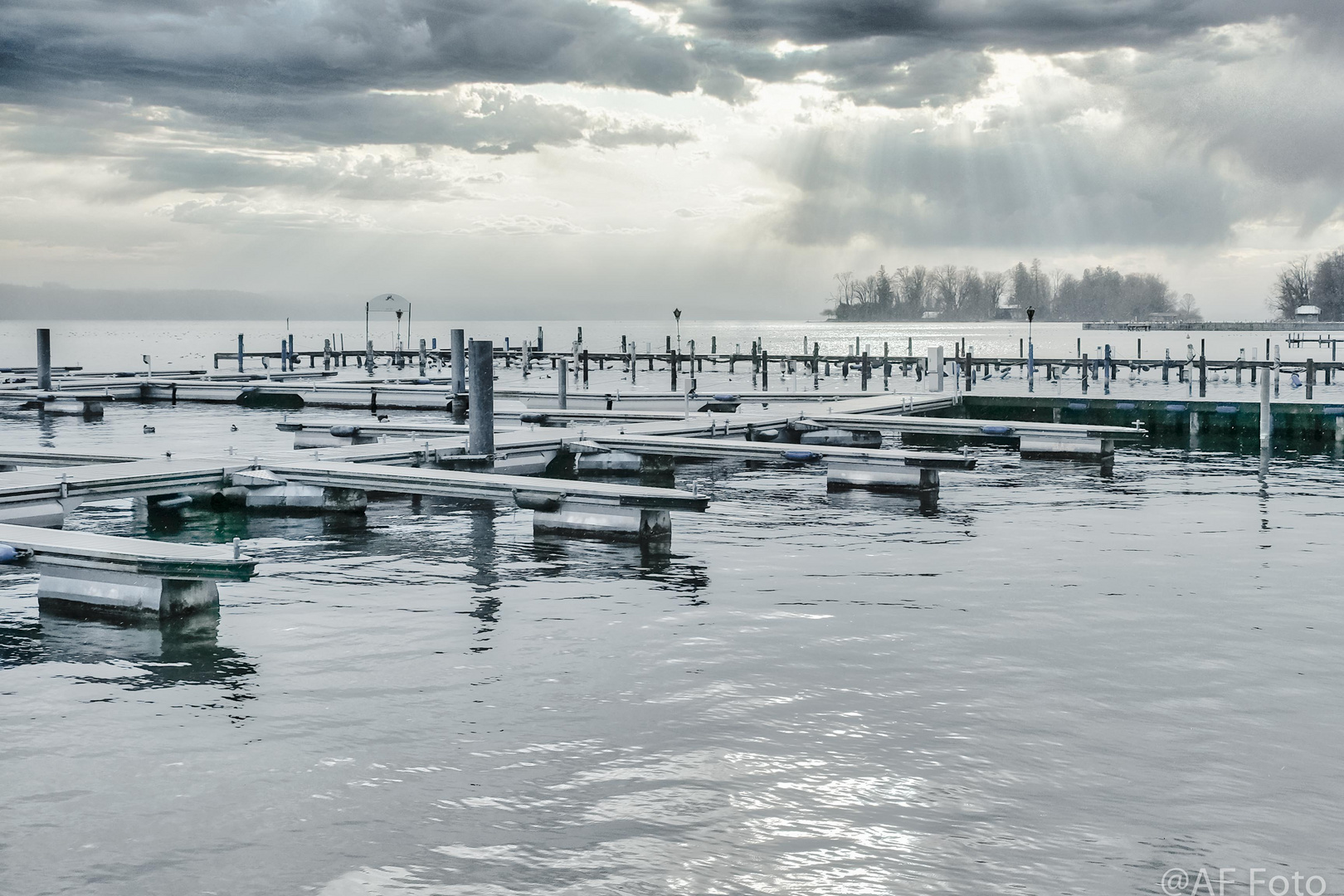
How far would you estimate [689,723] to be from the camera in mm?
9211

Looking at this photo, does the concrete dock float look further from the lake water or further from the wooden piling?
the wooden piling

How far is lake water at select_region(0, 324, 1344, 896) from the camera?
6.86 meters

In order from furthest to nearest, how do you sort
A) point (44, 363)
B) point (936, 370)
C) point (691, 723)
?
1. point (936, 370)
2. point (44, 363)
3. point (691, 723)

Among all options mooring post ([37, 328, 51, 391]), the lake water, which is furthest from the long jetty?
mooring post ([37, 328, 51, 391])

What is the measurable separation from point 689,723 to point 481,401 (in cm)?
1310

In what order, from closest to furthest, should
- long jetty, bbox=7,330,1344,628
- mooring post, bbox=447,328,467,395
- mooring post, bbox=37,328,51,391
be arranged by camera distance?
1. long jetty, bbox=7,330,1344,628
2. mooring post, bbox=447,328,467,395
3. mooring post, bbox=37,328,51,391

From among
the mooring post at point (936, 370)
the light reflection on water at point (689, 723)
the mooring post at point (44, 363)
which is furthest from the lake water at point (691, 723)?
the mooring post at point (44, 363)

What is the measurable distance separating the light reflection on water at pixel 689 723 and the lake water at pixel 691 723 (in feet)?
0.12

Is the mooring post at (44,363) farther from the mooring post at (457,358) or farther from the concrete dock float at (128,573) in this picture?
the concrete dock float at (128,573)

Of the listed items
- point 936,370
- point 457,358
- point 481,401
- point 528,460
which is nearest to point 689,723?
point 481,401

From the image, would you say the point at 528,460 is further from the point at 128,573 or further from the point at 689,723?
the point at 689,723

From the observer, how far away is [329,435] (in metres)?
27.0

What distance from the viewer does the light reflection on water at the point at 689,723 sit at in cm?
688

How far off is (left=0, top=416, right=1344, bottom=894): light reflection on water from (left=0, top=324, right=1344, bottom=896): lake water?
36 mm
